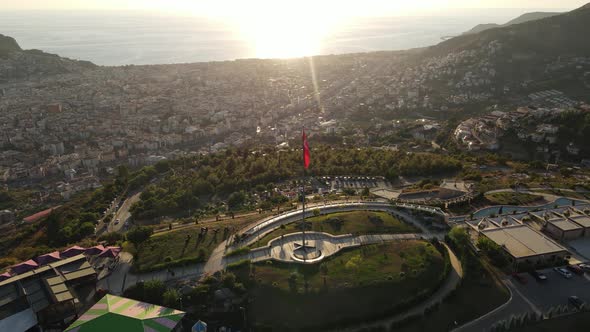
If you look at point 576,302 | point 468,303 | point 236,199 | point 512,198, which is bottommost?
point 576,302

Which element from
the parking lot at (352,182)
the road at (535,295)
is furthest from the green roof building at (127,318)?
the parking lot at (352,182)

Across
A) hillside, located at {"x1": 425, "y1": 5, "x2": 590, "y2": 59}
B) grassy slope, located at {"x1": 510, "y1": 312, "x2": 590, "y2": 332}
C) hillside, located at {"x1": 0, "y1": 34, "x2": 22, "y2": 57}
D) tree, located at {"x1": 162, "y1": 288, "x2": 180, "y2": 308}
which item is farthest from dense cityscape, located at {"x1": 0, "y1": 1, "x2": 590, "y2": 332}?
hillside, located at {"x1": 0, "y1": 34, "x2": 22, "y2": 57}

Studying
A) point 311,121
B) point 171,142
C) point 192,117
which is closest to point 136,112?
point 192,117

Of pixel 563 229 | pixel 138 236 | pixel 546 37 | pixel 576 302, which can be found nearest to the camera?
pixel 576 302

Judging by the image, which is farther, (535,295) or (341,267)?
(341,267)

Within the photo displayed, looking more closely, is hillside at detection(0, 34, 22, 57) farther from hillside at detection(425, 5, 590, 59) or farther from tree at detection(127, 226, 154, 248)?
hillside at detection(425, 5, 590, 59)

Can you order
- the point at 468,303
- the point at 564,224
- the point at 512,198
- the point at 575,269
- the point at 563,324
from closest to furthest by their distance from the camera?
the point at 563,324, the point at 468,303, the point at 575,269, the point at 564,224, the point at 512,198

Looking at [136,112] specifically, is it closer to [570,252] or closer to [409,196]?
[409,196]

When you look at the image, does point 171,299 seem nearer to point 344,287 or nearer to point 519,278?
point 344,287

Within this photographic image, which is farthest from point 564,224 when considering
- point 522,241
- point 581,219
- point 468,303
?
point 468,303
